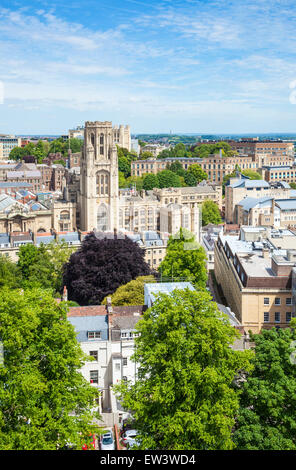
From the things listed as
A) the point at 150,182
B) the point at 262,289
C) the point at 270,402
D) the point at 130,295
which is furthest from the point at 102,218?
the point at 270,402

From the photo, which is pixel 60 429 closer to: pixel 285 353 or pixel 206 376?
pixel 206 376

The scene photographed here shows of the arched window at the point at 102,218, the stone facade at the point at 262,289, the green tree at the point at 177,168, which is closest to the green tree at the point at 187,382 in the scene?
the stone facade at the point at 262,289

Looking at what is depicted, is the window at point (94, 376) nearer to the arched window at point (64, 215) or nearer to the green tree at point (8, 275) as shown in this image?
the green tree at point (8, 275)

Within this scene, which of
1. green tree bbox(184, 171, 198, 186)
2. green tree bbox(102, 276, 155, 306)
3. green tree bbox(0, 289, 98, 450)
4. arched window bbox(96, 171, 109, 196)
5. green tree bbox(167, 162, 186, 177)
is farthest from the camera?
green tree bbox(167, 162, 186, 177)

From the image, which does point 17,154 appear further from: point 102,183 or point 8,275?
point 8,275

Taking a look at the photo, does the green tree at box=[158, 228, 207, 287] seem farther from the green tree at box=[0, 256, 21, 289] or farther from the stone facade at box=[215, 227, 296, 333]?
the green tree at box=[0, 256, 21, 289]

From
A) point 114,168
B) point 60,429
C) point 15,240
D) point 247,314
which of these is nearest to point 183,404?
point 60,429

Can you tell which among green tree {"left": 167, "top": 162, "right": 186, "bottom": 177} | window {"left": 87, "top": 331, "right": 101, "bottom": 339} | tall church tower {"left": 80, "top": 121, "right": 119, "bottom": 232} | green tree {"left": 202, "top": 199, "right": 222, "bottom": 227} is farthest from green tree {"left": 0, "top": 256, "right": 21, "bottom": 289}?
green tree {"left": 167, "top": 162, "right": 186, "bottom": 177}

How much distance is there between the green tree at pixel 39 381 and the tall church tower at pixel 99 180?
49.5m

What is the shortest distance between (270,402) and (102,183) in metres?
53.7

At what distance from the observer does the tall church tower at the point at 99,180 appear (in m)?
68.4

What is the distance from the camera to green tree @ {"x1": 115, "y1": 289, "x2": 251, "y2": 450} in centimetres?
1753

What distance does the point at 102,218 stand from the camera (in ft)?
229
